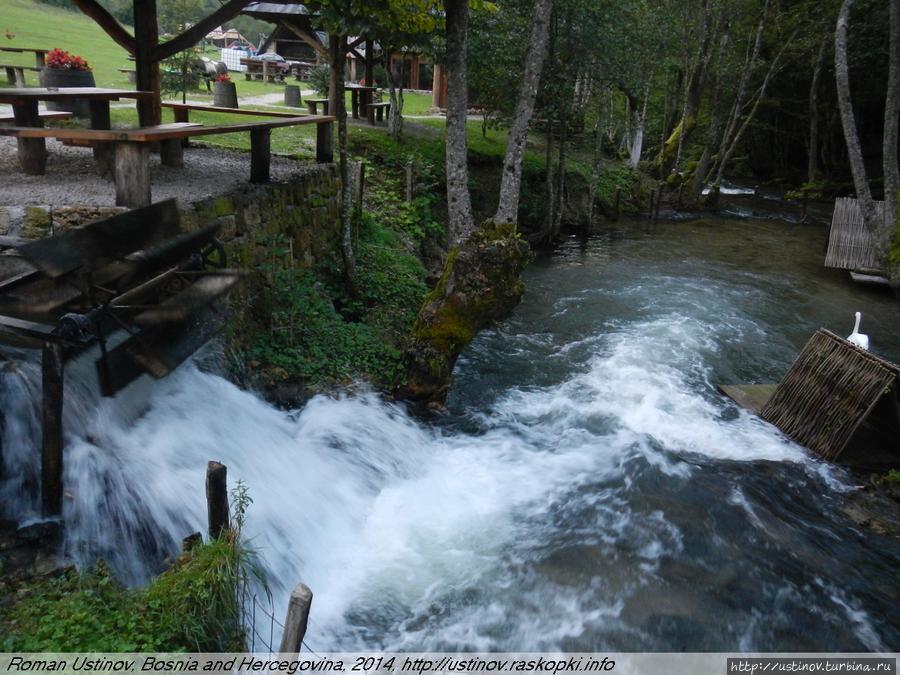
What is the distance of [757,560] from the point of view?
233 inches

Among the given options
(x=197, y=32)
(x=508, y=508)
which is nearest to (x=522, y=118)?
(x=197, y=32)

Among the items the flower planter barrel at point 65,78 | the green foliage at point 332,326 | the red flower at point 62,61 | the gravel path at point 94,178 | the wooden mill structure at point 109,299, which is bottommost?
the green foliage at point 332,326

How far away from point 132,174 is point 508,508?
184 inches

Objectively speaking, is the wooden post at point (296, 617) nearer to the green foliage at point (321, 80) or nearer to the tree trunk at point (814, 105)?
the green foliage at point (321, 80)

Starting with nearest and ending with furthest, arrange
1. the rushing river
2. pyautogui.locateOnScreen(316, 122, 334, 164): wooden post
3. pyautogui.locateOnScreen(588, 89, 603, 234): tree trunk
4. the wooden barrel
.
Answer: the rushing river
pyautogui.locateOnScreen(316, 122, 334, 164): wooden post
pyautogui.locateOnScreen(588, 89, 603, 234): tree trunk
the wooden barrel

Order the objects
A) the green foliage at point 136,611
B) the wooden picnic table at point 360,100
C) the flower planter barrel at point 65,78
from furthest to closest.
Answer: the wooden picnic table at point 360,100
the flower planter barrel at point 65,78
the green foliage at point 136,611

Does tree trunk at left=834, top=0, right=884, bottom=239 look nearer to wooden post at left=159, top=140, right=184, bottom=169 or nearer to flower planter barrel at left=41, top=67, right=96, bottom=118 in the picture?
wooden post at left=159, top=140, right=184, bottom=169

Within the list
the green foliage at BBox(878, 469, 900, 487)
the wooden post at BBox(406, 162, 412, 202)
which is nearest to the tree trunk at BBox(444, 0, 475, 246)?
the wooden post at BBox(406, 162, 412, 202)

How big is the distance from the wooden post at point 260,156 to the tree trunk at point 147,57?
5.29 ft

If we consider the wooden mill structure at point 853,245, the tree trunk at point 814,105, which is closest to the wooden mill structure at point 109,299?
the wooden mill structure at point 853,245

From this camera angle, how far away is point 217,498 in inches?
167

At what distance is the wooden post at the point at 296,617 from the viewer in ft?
10.7

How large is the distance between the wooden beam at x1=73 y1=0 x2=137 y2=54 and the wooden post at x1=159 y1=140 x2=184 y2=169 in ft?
4.15

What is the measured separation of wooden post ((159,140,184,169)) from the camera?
856 centimetres
